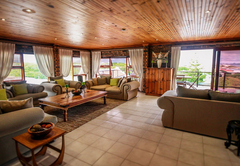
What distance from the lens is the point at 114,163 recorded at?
6.59 feet

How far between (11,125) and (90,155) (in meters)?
1.18

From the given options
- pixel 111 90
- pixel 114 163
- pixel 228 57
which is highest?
pixel 228 57

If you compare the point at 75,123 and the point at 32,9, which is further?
the point at 75,123

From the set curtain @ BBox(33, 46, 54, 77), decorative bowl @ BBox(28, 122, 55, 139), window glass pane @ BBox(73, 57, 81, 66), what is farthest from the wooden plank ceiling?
window glass pane @ BBox(73, 57, 81, 66)

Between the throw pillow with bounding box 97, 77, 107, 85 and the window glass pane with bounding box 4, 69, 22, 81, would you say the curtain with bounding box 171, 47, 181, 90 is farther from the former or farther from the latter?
the window glass pane with bounding box 4, 69, 22, 81

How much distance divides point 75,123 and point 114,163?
1.68 metres

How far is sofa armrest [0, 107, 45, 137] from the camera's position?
1812mm

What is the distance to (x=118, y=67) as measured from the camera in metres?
8.16

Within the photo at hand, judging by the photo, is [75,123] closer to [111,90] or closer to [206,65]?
[111,90]

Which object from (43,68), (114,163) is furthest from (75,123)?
(43,68)

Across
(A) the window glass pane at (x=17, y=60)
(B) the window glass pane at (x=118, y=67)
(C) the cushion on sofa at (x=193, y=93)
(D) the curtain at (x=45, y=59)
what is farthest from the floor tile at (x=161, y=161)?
(B) the window glass pane at (x=118, y=67)

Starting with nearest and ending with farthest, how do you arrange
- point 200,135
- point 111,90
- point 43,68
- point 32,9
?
point 32,9
point 200,135
point 111,90
point 43,68

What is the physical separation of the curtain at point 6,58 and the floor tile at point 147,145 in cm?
509

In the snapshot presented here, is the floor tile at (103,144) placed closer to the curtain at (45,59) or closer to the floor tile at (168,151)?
the floor tile at (168,151)
